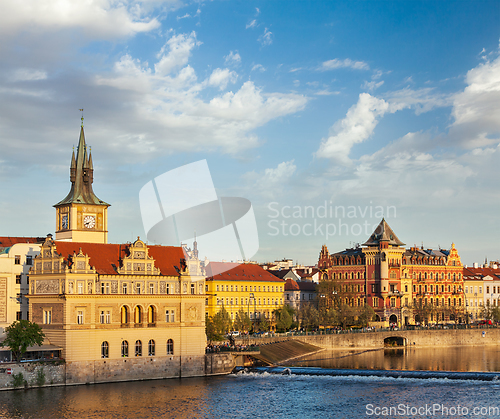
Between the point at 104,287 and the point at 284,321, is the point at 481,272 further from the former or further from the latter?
the point at 104,287

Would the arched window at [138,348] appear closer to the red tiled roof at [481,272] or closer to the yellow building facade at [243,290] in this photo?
the yellow building facade at [243,290]

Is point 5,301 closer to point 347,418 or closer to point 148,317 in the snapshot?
point 148,317

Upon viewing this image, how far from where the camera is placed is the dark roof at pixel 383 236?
14762cm

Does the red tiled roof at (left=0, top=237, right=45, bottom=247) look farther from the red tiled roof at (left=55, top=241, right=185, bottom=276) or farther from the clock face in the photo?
the red tiled roof at (left=55, top=241, right=185, bottom=276)

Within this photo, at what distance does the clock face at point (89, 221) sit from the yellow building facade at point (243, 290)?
28.6 metres

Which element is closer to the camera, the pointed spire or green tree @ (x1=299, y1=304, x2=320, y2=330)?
the pointed spire

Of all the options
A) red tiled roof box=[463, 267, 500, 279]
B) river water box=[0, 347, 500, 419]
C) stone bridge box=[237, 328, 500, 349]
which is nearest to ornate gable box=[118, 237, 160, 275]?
river water box=[0, 347, 500, 419]

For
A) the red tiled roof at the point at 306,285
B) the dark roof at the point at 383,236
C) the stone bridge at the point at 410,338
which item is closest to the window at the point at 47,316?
the stone bridge at the point at 410,338

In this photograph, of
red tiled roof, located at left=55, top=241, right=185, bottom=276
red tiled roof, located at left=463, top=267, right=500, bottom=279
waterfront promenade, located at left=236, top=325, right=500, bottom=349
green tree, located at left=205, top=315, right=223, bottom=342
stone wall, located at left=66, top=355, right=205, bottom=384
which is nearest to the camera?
stone wall, located at left=66, top=355, right=205, bottom=384

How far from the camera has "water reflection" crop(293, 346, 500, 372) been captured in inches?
3585

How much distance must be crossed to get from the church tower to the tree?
25.8 meters

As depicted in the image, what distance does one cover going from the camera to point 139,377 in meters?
78.8

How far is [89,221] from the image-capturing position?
101 metres

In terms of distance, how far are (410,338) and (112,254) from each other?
2457 inches
